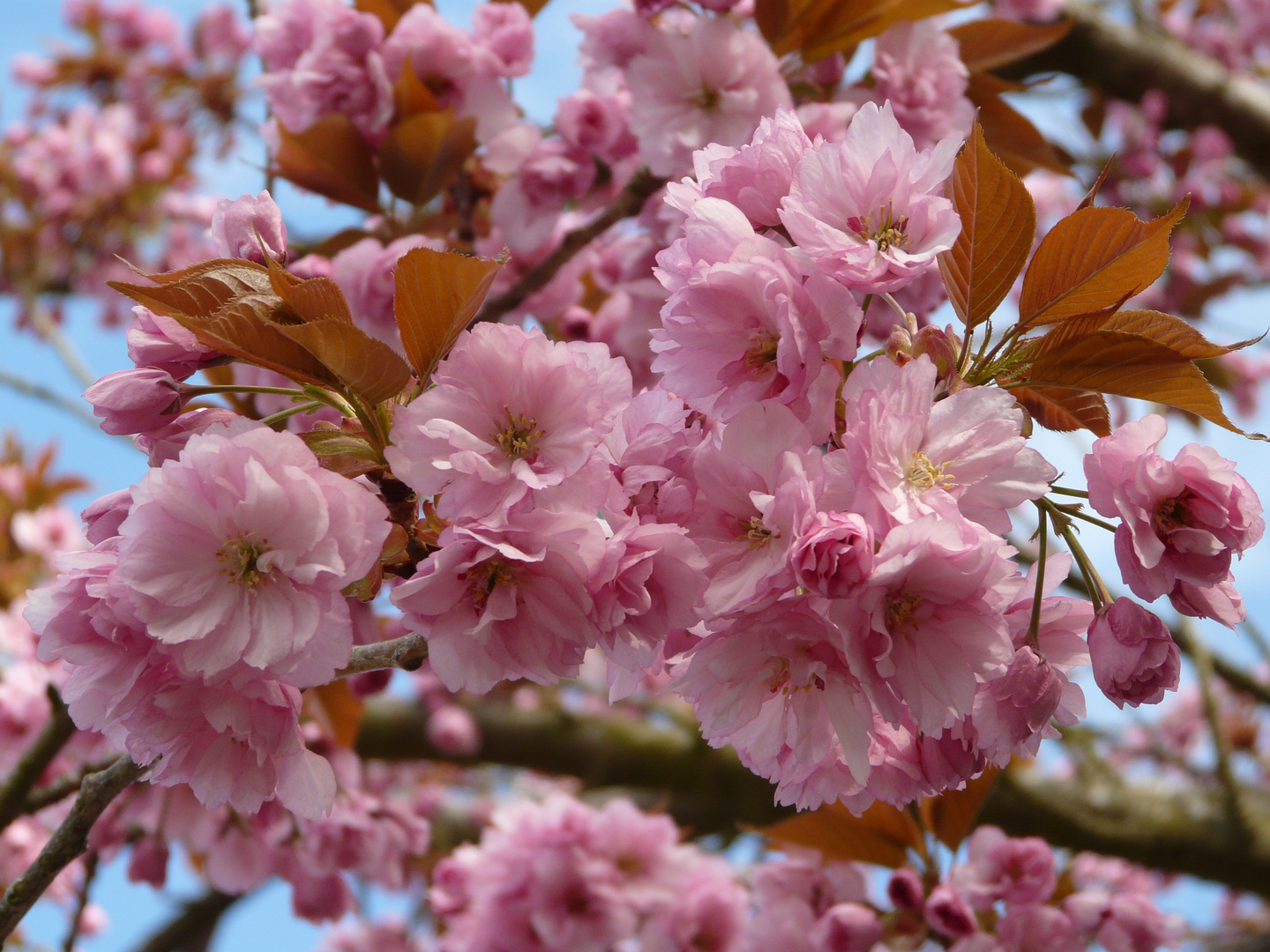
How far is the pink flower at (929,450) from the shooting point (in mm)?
741

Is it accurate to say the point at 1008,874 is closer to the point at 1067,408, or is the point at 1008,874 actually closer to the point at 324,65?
the point at 1067,408

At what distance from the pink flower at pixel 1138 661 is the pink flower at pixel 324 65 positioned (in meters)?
1.39

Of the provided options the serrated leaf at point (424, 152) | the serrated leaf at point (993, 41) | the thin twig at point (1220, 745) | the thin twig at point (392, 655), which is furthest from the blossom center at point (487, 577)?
the thin twig at point (1220, 745)

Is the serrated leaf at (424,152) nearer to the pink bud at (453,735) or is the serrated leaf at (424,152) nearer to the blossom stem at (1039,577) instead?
the blossom stem at (1039,577)

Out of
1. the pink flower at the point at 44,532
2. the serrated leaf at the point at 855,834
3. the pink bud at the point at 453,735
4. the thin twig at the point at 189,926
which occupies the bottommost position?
the thin twig at the point at 189,926

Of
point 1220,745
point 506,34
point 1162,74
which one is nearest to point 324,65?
point 506,34

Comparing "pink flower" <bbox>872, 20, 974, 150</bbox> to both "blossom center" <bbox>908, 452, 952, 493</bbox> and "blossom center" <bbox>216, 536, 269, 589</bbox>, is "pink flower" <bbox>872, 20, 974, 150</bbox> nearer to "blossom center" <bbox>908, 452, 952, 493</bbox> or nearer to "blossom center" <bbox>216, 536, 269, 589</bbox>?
"blossom center" <bbox>908, 452, 952, 493</bbox>

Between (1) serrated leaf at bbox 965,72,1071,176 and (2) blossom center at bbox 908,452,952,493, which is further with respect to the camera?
(1) serrated leaf at bbox 965,72,1071,176

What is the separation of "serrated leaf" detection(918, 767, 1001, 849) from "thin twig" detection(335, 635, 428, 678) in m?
0.98

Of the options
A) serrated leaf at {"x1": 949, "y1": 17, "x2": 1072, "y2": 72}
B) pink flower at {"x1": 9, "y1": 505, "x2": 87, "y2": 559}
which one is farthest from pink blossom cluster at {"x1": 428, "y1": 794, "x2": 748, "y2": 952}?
pink flower at {"x1": 9, "y1": 505, "x2": 87, "y2": 559}

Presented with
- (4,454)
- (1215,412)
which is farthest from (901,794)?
(4,454)

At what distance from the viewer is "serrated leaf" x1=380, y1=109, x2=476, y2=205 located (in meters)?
1.63

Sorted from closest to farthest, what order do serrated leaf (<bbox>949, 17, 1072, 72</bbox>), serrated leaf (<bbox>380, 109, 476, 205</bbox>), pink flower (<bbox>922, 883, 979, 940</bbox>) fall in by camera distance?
pink flower (<bbox>922, 883, 979, 940</bbox>) → serrated leaf (<bbox>380, 109, 476, 205</bbox>) → serrated leaf (<bbox>949, 17, 1072, 72</bbox>)

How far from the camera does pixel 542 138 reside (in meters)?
1.78
